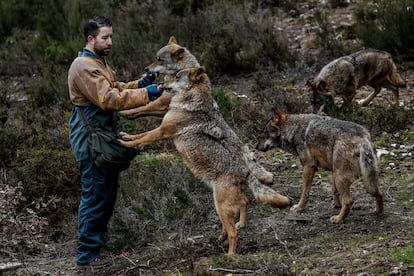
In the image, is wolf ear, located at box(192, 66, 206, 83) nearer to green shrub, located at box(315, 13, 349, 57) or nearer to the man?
the man

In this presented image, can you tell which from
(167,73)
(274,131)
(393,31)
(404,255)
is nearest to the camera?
(404,255)

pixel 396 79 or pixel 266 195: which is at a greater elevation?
pixel 266 195

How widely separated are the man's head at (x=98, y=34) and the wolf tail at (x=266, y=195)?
1764 mm

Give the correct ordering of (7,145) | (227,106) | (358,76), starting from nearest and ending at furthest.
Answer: (7,145) < (227,106) < (358,76)

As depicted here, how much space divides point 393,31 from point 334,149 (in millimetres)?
6014

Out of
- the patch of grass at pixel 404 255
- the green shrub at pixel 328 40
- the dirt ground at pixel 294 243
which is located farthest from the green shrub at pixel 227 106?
the patch of grass at pixel 404 255

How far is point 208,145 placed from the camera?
6453 mm

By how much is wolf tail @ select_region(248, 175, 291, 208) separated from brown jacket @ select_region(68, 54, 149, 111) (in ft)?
3.94

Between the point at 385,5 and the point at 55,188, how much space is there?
7325 mm

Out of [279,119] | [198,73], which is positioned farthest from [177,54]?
[279,119]

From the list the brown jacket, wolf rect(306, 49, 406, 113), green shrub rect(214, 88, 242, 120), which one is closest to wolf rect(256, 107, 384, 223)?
the brown jacket

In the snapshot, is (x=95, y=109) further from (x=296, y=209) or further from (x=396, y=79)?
(x=396, y=79)

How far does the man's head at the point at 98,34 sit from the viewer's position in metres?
6.28

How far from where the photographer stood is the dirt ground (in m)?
5.69
